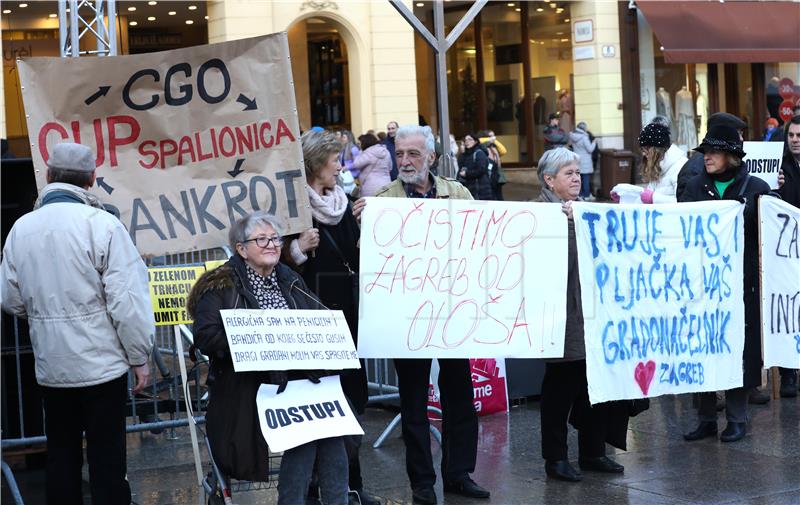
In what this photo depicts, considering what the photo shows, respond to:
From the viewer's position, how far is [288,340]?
5480 millimetres

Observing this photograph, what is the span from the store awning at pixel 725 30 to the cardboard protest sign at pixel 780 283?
61.0 ft

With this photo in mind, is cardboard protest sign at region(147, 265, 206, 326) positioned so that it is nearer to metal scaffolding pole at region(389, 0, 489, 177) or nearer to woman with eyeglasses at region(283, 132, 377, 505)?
metal scaffolding pole at region(389, 0, 489, 177)

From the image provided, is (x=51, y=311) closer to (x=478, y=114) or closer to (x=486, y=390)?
(x=486, y=390)

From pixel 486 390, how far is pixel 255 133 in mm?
3097

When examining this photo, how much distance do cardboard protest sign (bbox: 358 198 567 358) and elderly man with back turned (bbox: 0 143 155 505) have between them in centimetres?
122

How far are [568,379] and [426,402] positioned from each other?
2.90 ft

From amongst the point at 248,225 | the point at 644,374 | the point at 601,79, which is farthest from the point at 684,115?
the point at 248,225

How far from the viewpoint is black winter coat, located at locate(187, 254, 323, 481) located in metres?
5.38

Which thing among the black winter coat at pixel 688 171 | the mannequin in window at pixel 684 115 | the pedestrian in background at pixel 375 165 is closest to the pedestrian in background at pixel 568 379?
→ the black winter coat at pixel 688 171

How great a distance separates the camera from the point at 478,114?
94.0ft

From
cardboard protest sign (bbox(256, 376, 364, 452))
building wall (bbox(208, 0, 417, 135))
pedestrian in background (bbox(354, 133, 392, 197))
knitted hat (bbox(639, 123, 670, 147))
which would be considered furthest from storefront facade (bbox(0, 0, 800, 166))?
cardboard protest sign (bbox(256, 376, 364, 452))

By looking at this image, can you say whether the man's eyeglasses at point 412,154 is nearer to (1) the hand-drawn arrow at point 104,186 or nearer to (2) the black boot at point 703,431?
(1) the hand-drawn arrow at point 104,186

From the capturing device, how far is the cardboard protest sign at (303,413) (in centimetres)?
534

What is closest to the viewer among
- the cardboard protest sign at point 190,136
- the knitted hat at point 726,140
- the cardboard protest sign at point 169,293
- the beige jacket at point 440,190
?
the cardboard protest sign at point 190,136
